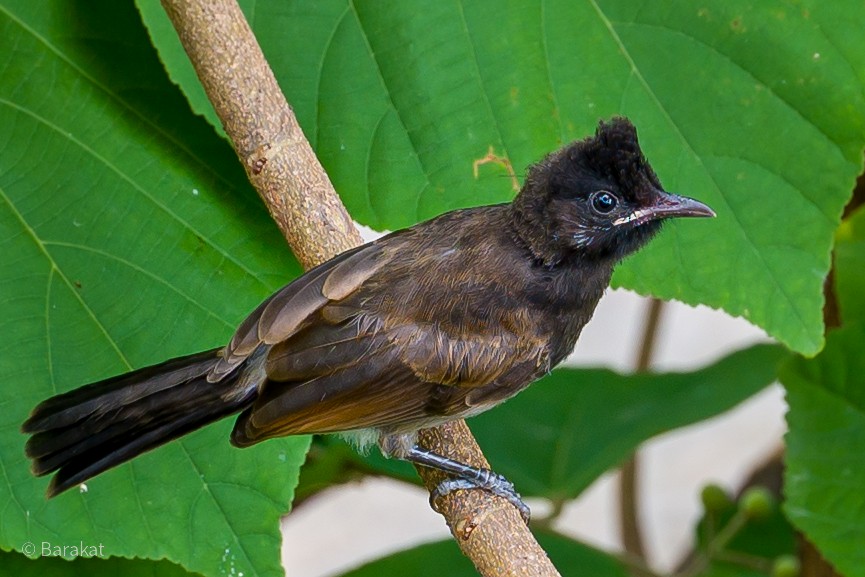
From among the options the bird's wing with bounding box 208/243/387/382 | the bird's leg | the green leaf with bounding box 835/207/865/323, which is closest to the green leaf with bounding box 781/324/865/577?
the green leaf with bounding box 835/207/865/323

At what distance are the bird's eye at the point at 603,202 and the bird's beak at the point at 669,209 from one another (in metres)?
0.05

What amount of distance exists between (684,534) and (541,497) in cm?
372

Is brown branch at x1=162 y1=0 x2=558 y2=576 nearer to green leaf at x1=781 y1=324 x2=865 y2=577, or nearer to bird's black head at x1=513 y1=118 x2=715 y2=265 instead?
bird's black head at x1=513 y1=118 x2=715 y2=265

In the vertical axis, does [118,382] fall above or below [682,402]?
above

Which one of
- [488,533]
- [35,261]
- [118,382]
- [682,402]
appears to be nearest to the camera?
[488,533]

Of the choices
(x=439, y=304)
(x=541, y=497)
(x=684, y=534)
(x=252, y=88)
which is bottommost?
(x=684, y=534)

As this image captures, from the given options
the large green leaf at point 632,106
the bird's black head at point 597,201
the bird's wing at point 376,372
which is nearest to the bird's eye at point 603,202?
the bird's black head at point 597,201

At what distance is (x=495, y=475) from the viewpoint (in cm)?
203

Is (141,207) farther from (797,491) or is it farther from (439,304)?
(797,491)

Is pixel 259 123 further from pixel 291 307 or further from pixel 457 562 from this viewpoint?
pixel 457 562

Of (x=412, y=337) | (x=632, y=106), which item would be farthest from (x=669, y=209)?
(x=412, y=337)

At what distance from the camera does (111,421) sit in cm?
195

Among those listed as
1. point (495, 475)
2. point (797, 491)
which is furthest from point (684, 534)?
point (495, 475)

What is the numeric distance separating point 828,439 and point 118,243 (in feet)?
5.17
